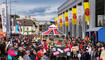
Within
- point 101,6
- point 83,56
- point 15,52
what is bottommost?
point 83,56

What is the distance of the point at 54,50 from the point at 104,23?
20002 mm

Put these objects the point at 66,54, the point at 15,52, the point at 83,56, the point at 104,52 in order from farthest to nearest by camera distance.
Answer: the point at 83,56
the point at 66,54
the point at 15,52
the point at 104,52

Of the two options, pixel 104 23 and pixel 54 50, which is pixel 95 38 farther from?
pixel 54 50

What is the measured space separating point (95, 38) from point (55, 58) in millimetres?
17931

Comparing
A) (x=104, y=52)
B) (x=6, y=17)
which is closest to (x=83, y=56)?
(x=104, y=52)

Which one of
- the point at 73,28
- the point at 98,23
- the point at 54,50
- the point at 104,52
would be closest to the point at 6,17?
the point at 54,50

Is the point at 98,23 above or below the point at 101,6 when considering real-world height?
below

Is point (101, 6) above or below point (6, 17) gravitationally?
above

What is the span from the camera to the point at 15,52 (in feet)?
33.0

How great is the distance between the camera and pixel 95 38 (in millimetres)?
28828

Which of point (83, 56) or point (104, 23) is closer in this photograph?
point (83, 56)

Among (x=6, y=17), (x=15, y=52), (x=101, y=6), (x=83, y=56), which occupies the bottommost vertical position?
(x=83, y=56)

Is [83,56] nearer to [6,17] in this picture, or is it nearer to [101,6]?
[6,17]

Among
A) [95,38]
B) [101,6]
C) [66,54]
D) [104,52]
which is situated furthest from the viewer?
[101,6]
